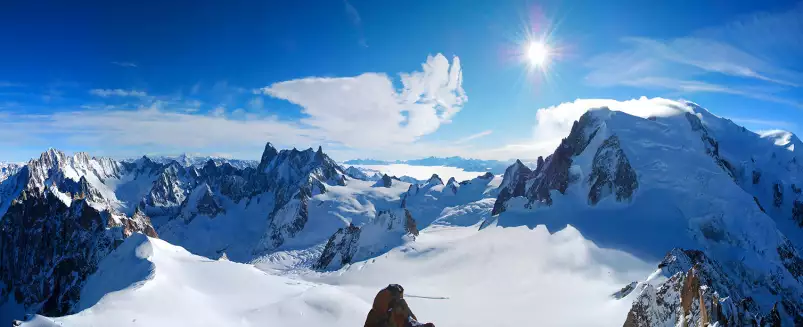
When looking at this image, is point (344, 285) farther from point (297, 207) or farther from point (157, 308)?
point (297, 207)

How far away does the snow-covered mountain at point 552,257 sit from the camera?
31039 millimetres

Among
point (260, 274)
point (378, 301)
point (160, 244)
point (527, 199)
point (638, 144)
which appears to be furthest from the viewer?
point (527, 199)

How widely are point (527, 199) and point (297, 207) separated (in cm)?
11992

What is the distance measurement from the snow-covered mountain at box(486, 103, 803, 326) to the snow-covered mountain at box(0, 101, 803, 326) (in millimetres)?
213

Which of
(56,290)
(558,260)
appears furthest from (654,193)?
(56,290)

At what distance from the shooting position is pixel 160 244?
165ft

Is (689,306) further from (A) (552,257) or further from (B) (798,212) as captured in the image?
(B) (798,212)

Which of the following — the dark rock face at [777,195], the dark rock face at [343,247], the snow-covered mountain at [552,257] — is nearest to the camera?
the snow-covered mountain at [552,257]

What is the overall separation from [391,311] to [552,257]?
41.1 meters

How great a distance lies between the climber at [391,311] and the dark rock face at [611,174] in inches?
2253

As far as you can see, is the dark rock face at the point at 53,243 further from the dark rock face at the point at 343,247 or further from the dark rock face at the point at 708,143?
the dark rock face at the point at 708,143

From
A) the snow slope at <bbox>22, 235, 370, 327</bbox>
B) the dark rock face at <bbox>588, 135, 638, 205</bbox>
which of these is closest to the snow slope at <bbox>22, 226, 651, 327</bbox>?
the snow slope at <bbox>22, 235, 370, 327</bbox>

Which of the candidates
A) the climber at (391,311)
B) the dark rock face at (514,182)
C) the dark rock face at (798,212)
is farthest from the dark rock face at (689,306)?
the dark rock face at (514,182)

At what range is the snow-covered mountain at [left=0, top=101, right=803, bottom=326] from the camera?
102 feet
